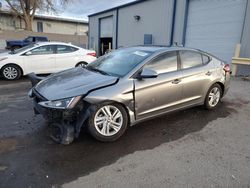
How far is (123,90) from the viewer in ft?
10.6

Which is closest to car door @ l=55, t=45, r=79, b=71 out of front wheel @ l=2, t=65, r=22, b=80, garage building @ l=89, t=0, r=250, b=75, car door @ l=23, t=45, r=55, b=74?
car door @ l=23, t=45, r=55, b=74

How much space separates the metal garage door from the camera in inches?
360

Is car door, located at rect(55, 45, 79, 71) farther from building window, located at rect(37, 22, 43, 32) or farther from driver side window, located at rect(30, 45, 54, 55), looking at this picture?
building window, located at rect(37, 22, 43, 32)

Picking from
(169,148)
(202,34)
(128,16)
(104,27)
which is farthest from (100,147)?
(104,27)

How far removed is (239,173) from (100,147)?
6.13 ft

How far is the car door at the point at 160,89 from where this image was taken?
3.42 meters

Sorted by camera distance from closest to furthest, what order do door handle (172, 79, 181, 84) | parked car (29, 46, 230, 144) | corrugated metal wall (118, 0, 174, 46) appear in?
parked car (29, 46, 230, 144) → door handle (172, 79, 181, 84) → corrugated metal wall (118, 0, 174, 46)

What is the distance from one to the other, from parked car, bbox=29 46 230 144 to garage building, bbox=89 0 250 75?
5933 millimetres

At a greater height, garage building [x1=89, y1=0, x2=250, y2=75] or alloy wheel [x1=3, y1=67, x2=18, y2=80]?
garage building [x1=89, y1=0, x2=250, y2=75]

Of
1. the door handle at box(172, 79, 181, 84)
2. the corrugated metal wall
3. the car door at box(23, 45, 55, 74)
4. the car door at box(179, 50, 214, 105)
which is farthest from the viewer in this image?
the corrugated metal wall

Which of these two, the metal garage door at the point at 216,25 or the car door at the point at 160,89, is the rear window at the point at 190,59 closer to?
the car door at the point at 160,89

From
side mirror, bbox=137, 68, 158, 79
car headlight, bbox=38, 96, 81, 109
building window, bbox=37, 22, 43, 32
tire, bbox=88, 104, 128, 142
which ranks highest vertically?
building window, bbox=37, 22, 43, 32

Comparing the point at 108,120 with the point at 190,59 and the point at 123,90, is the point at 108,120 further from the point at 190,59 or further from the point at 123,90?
the point at 190,59

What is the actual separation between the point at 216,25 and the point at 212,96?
6822mm
